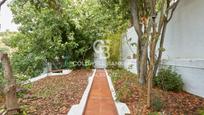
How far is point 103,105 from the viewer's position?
754 centimetres

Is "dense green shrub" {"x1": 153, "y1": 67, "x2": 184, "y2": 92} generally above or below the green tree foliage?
below

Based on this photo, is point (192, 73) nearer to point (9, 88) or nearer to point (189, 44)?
point (189, 44)

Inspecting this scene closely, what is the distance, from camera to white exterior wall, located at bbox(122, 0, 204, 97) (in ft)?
28.5

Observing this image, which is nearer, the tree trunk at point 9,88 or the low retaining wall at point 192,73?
the tree trunk at point 9,88

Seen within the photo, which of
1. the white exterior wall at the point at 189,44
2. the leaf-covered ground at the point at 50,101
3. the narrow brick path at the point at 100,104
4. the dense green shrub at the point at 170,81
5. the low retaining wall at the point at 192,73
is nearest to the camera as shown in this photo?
the leaf-covered ground at the point at 50,101

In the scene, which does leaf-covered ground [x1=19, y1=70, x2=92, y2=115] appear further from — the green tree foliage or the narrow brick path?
the green tree foliage

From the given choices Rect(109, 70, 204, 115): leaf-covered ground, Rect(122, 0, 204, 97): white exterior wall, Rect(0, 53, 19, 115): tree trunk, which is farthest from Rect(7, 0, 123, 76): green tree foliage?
Rect(0, 53, 19, 115): tree trunk

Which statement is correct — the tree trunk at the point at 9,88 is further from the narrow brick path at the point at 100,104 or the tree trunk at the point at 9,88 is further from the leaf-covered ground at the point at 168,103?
the leaf-covered ground at the point at 168,103

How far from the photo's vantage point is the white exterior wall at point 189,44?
8688mm

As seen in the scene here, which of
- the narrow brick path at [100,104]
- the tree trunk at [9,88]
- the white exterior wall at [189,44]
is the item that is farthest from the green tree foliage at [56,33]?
the tree trunk at [9,88]

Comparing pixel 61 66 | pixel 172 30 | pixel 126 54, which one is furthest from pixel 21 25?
pixel 172 30

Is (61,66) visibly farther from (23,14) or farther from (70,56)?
(23,14)

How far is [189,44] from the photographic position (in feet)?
31.5

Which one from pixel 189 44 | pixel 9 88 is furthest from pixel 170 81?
pixel 9 88
